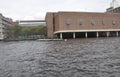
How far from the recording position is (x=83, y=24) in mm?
110750

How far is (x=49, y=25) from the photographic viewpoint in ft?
399

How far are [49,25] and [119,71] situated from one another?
342 feet

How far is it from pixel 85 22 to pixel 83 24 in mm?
1477

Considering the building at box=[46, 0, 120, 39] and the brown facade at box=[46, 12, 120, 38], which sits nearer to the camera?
the brown facade at box=[46, 12, 120, 38]

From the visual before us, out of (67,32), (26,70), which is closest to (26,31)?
(67,32)

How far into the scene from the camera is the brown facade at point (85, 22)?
10731cm

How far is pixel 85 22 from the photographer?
111 metres

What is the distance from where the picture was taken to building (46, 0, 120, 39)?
10762 cm

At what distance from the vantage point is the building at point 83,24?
4237 inches

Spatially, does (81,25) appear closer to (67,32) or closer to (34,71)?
(67,32)

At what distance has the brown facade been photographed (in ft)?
352

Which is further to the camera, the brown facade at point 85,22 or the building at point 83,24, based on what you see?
the building at point 83,24

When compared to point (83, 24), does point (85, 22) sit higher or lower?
higher

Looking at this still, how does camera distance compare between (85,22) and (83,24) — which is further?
(85,22)
